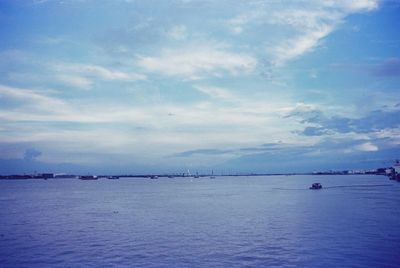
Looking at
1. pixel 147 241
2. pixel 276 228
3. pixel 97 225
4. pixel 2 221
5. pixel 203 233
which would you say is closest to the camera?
pixel 147 241

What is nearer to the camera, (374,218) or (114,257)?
(114,257)

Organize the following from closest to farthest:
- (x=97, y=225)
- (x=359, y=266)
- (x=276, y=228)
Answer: (x=359, y=266) → (x=276, y=228) → (x=97, y=225)

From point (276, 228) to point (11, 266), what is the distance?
32.8m

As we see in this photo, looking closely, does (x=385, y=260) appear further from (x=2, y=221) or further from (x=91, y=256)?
(x=2, y=221)

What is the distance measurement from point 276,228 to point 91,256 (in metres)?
26.0

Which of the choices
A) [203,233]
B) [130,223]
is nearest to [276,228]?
[203,233]

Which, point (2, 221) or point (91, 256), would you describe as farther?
point (2, 221)

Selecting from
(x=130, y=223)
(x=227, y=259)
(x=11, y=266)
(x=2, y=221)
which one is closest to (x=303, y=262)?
(x=227, y=259)

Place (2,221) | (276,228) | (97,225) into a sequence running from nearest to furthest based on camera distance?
(276,228) < (97,225) < (2,221)

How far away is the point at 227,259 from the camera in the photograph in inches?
1326

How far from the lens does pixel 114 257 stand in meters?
34.9

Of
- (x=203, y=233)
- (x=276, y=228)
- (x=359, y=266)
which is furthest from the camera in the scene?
(x=276, y=228)

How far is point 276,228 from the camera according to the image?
50.6 meters

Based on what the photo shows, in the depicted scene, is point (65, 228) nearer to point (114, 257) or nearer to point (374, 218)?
point (114, 257)
